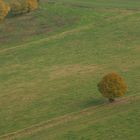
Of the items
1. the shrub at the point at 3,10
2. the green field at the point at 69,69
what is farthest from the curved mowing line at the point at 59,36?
the shrub at the point at 3,10

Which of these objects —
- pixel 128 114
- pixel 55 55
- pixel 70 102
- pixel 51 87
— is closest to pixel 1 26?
pixel 55 55

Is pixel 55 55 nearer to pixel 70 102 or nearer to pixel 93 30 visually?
pixel 93 30

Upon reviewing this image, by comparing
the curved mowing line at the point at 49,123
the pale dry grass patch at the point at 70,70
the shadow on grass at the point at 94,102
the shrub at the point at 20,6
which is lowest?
the pale dry grass patch at the point at 70,70

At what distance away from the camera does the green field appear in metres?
41.6

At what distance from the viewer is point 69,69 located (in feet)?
189

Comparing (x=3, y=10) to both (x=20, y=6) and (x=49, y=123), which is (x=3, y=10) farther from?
(x=49, y=123)

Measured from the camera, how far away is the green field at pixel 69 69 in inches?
1639

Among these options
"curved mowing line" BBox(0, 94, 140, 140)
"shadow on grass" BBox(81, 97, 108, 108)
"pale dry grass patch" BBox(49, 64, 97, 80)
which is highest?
"curved mowing line" BBox(0, 94, 140, 140)

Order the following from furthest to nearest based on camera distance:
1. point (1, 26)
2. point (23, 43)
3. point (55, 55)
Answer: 1. point (1, 26)
2. point (23, 43)
3. point (55, 55)

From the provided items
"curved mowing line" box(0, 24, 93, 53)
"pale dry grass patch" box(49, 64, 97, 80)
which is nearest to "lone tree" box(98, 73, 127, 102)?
"pale dry grass patch" box(49, 64, 97, 80)

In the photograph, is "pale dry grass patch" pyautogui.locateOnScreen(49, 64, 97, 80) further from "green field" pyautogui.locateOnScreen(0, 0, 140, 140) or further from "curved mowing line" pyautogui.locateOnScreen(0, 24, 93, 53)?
"curved mowing line" pyautogui.locateOnScreen(0, 24, 93, 53)

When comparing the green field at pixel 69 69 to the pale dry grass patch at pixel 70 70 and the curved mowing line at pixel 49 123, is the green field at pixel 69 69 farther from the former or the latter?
the pale dry grass patch at pixel 70 70

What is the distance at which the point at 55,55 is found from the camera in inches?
2483

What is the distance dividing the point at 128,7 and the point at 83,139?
42.5 metres
